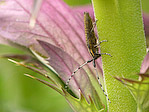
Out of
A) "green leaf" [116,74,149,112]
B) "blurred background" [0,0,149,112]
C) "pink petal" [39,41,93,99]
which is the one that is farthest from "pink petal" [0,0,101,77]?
"blurred background" [0,0,149,112]

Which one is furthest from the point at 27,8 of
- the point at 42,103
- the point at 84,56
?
the point at 42,103

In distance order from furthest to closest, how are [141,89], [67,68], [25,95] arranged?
[25,95]
[67,68]
[141,89]

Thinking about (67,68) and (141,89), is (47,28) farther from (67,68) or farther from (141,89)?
(141,89)

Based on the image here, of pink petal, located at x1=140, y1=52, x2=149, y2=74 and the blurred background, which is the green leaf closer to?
pink petal, located at x1=140, y1=52, x2=149, y2=74

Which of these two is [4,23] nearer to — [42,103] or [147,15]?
[147,15]

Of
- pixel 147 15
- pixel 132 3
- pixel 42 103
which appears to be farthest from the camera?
pixel 42 103

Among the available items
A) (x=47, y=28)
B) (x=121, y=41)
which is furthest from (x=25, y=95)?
(x=121, y=41)

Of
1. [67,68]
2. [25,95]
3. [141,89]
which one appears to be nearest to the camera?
[141,89]

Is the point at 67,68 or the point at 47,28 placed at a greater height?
the point at 47,28
